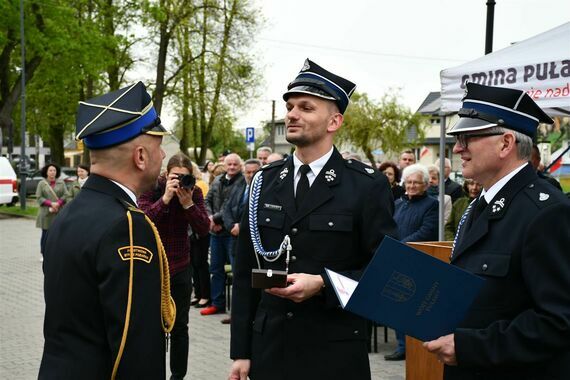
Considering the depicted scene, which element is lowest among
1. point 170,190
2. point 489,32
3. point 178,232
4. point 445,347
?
point 445,347

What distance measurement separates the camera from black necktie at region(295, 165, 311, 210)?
326cm

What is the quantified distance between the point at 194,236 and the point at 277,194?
6.00 metres

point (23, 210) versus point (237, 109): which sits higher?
point (237, 109)

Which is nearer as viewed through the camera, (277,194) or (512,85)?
(277,194)

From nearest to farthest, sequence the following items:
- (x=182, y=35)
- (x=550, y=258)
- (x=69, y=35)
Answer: (x=550, y=258), (x=69, y=35), (x=182, y=35)

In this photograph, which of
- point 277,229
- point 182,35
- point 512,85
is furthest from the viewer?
point 182,35

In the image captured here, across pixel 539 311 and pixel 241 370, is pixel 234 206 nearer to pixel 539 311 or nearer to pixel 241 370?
pixel 241 370

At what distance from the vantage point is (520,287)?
2.58 m

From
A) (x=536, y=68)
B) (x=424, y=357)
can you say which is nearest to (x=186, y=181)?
(x=424, y=357)

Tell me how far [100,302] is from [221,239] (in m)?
6.99

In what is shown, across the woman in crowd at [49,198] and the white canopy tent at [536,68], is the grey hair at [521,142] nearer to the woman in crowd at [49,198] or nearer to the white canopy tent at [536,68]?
the white canopy tent at [536,68]

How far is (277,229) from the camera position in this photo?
323 cm

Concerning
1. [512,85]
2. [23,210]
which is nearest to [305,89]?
[512,85]

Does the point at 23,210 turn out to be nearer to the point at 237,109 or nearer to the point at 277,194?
the point at 237,109
